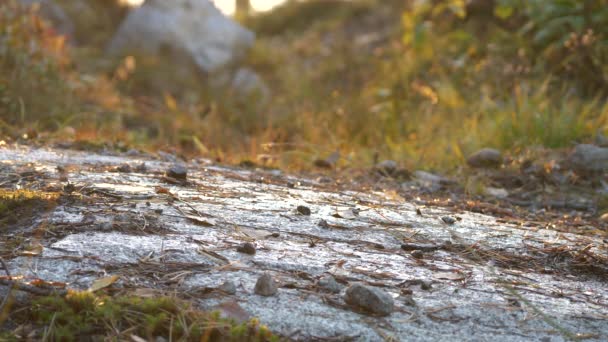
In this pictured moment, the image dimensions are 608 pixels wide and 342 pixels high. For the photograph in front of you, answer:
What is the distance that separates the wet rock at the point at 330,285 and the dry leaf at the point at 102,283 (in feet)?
1.63

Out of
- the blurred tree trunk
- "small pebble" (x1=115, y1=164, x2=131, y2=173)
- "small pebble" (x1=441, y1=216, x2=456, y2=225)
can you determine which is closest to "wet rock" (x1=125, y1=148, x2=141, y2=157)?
"small pebble" (x1=115, y1=164, x2=131, y2=173)

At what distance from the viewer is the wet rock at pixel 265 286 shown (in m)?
1.55

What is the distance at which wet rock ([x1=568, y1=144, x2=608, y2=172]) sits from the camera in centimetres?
379

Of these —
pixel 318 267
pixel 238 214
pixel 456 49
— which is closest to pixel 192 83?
pixel 456 49

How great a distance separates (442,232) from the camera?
7.84 feet

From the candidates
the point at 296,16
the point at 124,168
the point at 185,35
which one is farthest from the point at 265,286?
the point at 296,16

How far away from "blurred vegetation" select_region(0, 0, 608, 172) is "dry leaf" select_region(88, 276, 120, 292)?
236cm

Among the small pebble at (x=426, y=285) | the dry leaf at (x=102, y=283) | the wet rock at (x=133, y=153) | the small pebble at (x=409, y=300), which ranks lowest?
the dry leaf at (x=102, y=283)

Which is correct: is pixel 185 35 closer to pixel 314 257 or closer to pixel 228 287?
pixel 314 257

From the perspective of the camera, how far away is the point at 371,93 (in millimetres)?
6621

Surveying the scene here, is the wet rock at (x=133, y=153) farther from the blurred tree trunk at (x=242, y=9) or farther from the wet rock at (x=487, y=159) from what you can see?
the blurred tree trunk at (x=242, y=9)

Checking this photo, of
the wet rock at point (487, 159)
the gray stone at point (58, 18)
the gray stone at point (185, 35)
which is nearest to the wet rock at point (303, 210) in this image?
the wet rock at point (487, 159)

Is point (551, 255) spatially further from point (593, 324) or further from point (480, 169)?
point (480, 169)

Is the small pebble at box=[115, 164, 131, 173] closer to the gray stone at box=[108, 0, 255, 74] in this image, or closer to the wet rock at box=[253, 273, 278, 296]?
the wet rock at box=[253, 273, 278, 296]
